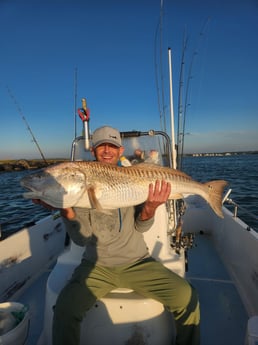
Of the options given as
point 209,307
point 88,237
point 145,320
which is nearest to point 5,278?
point 88,237

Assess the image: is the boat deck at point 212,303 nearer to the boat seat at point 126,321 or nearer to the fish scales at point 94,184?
the boat seat at point 126,321

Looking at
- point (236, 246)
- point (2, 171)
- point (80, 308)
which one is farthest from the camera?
point (2, 171)

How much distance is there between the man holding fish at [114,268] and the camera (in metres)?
2.23

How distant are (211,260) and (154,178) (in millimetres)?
3372

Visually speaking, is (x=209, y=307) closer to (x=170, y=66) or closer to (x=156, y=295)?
(x=156, y=295)

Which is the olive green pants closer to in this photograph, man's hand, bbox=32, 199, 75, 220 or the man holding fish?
the man holding fish

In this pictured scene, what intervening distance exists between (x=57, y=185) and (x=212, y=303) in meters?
3.13

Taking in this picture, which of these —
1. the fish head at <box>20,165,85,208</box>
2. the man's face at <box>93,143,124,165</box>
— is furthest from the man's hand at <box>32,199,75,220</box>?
the man's face at <box>93,143,124,165</box>

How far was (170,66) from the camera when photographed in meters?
5.26

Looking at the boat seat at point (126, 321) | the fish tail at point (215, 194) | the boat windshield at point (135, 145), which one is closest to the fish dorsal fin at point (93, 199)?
the boat seat at point (126, 321)

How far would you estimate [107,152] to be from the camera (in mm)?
2904

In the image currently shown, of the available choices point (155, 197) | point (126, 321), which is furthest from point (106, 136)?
point (126, 321)

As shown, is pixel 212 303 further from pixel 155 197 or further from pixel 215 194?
pixel 155 197

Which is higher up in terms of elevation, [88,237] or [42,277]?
[88,237]
